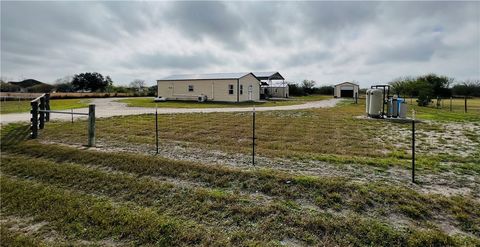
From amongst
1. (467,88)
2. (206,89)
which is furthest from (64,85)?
(467,88)

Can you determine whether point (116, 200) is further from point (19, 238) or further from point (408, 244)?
point (408, 244)

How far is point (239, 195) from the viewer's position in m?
4.15

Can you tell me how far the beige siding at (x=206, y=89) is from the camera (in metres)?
28.7

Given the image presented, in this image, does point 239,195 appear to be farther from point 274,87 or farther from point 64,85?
point 64,85

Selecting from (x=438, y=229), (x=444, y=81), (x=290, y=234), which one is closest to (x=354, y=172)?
(x=438, y=229)

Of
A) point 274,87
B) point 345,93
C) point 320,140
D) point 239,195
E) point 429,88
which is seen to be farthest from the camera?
point 345,93

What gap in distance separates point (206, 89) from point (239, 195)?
26.0 m

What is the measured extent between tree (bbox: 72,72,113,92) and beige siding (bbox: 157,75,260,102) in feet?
104

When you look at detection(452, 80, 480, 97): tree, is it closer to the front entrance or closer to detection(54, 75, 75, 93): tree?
the front entrance

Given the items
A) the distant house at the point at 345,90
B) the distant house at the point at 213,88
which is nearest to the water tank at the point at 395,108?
the distant house at the point at 213,88

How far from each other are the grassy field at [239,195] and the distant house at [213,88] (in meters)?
21.5

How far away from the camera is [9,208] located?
4.59 meters

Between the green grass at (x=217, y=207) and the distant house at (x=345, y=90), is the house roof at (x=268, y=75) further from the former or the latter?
the green grass at (x=217, y=207)

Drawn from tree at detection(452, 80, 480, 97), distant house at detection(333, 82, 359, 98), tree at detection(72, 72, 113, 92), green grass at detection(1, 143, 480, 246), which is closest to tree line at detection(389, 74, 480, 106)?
tree at detection(452, 80, 480, 97)
